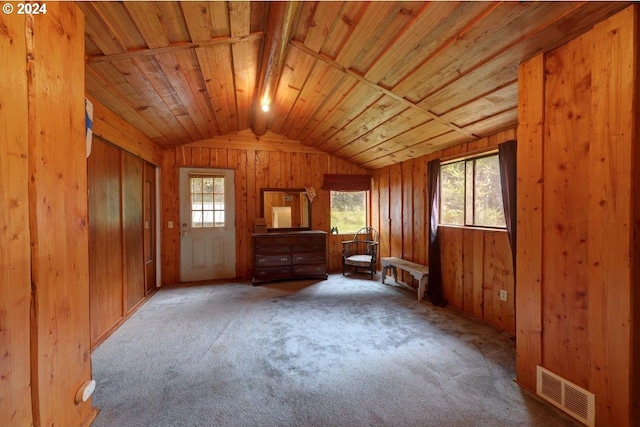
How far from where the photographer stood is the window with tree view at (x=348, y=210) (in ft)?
17.8

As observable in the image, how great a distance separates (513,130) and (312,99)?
7.50 ft

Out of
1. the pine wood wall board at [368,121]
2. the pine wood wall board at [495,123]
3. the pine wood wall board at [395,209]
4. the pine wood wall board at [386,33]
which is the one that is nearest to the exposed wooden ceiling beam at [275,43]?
the pine wood wall board at [386,33]

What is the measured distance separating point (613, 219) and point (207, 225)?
492cm

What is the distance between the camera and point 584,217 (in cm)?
154

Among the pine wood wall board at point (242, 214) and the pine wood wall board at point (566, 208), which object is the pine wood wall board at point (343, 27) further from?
the pine wood wall board at point (242, 214)

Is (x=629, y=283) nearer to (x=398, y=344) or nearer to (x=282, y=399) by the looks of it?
(x=398, y=344)

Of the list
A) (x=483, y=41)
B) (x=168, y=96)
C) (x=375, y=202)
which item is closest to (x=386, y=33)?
(x=483, y=41)

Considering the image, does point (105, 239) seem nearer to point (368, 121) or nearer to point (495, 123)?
point (368, 121)

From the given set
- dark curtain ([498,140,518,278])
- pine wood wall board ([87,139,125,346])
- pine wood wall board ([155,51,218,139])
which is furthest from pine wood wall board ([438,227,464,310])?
pine wood wall board ([87,139,125,346])

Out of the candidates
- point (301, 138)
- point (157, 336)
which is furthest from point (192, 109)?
point (157, 336)

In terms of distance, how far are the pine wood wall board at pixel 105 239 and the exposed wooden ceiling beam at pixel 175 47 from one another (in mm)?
873

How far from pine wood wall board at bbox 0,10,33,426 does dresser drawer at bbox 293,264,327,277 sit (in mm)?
3550

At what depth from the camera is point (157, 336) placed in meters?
2.63

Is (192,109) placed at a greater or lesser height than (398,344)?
greater
